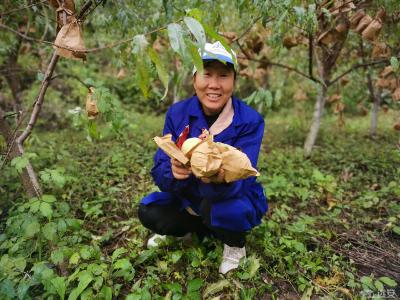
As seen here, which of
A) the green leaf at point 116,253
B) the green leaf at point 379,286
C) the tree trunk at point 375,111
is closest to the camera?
the green leaf at point 379,286

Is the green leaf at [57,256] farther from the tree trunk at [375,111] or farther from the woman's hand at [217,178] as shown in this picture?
the tree trunk at [375,111]

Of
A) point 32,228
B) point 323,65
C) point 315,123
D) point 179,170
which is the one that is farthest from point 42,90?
point 315,123

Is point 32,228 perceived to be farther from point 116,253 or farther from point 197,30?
point 197,30

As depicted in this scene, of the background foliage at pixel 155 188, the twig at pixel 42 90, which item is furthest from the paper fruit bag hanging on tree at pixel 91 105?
the twig at pixel 42 90

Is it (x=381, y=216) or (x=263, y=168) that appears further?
(x=263, y=168)

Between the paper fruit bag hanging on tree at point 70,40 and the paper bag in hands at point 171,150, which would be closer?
the paper fruit bag hanging on tree at point 70,40

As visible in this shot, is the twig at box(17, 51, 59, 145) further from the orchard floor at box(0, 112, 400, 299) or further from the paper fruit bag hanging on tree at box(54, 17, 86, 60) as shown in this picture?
the paper fruit bag hanging on tree at box(54, 17, 86, 60)

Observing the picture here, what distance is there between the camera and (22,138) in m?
1.84

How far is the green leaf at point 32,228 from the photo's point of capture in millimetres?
1645

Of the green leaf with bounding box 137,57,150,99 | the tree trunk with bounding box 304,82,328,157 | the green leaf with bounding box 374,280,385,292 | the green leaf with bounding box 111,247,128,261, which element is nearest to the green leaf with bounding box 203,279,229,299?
the green leaf with bounding box 111,247,128,261

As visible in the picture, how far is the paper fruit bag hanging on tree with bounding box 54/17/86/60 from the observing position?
52.9 inches

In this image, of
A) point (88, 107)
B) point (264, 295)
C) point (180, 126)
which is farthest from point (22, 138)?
point (264, 295)

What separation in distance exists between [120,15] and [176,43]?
152 cm

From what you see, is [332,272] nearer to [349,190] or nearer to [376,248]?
[376,248]
